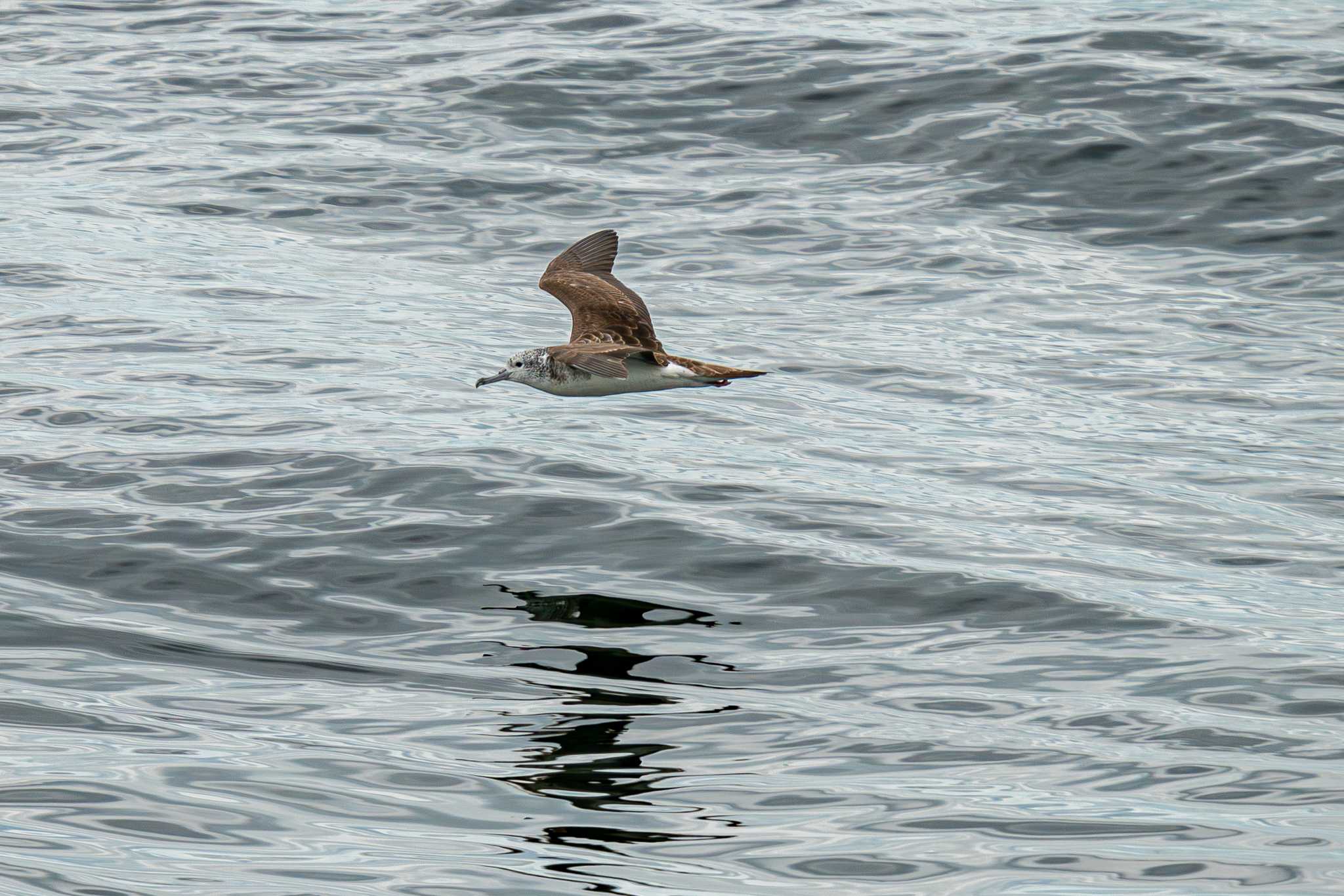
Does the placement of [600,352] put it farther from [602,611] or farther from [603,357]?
[602,611]

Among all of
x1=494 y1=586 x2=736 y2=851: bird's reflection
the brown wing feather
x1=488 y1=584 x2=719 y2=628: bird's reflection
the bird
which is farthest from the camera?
the bird

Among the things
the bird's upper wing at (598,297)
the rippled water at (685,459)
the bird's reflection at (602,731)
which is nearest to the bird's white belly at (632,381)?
the bird's upper wing at (598,297)

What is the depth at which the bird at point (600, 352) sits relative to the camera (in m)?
11.4

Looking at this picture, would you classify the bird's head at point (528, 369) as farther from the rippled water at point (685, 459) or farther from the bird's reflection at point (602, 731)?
the bird's reflection at point (602, 731)

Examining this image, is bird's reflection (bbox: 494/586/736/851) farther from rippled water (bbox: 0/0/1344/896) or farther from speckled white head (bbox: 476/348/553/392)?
speckled white head (bbox: 476/348/553/392)

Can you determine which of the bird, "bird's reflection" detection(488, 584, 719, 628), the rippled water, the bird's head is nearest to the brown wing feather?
the bird

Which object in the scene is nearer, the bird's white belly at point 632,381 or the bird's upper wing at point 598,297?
the bird's white belly at point 632,381

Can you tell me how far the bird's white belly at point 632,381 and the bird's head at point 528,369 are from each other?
0.11 m

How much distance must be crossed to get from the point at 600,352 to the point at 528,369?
79 cm

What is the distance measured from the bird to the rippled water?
0.91 m

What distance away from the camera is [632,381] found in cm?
1162

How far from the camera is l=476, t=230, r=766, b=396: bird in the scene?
11.4 m

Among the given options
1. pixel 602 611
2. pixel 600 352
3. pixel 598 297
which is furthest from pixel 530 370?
pixel 602 611

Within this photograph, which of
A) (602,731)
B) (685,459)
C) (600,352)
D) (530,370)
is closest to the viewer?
(602,731)
